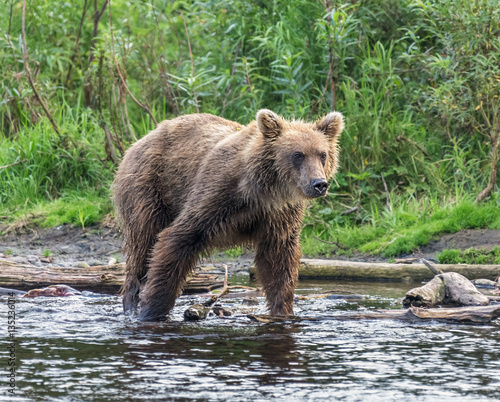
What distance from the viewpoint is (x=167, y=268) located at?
19.5 ft

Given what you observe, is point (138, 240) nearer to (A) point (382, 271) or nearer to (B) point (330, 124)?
(B) point (330, 124)

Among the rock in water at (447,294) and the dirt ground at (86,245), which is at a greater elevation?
the rock in water at (447,294)

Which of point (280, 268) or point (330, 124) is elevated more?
point (330, 124)

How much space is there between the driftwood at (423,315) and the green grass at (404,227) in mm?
2772

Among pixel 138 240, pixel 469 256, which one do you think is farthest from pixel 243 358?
pixel 469 256

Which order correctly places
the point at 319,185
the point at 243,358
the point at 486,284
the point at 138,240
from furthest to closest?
the point at 486,284
the point at 138,240
the point at 319,185
the point at 243,358

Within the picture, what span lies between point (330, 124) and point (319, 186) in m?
0.74

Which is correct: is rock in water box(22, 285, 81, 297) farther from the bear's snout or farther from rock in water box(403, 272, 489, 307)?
rock in water box(403, 272, 489, 307)

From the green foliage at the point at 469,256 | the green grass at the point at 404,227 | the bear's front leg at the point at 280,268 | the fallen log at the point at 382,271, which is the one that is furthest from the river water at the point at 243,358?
the green grass at the point at 404,227

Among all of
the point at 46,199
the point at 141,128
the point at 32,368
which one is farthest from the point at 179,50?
the point at 32,368

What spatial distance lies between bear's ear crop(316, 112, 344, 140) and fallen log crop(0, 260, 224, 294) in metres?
2.10

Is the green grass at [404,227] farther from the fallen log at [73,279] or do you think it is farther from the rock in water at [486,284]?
the fallen log at [73,279]

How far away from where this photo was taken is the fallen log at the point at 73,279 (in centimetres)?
693

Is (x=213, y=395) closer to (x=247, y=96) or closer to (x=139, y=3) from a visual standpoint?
(x=247, y=96)
